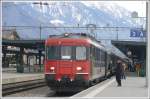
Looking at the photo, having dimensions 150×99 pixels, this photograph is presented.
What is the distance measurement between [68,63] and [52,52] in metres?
1.00

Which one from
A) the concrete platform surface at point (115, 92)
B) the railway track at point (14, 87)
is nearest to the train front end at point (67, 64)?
the concrete platform surface at point (115, 92)

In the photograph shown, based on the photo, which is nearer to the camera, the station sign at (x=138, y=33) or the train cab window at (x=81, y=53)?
the train cab window at (x=81, y=53)

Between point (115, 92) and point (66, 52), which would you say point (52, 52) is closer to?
Answer: point (66, 52)

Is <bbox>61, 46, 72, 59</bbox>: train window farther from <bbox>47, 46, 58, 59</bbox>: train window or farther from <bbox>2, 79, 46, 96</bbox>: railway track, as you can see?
<bbox>2, 79, 46, 96</bbox>: railway track

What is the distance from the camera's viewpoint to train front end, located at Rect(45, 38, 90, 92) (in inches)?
934

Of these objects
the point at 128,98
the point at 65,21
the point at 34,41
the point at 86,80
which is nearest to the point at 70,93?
the point at 86,80

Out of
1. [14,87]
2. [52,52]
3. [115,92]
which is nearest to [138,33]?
[14,87]

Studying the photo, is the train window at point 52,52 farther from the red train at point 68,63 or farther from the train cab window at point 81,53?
the train cab window at point 81,53

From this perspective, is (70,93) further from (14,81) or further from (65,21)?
(65,21)

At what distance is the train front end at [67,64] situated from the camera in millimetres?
23734

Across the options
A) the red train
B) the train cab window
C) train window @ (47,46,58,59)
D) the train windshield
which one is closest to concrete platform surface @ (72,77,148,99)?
the red train

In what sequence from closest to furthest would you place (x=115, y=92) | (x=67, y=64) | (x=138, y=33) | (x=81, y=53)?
(x=115, y=92) < (x=67, y=64) < (x=81, y=53) < (x=138, y=33)

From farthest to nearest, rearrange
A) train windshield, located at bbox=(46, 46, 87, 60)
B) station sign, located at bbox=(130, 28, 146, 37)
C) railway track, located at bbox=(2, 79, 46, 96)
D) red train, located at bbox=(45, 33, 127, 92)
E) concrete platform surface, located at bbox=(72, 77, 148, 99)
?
station sign, located at bbox=(130, 28, 146, 37)
railway track, located at bbox=(2, 79, 46, 96)
train windshield, located at bbox=(46, 46, 87, 60)
red train, located at bbox=(45, 33, 127, 92)
concrete platform surface, located at bbox=(72, 77, 148, 99)

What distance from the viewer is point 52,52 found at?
24.5m
